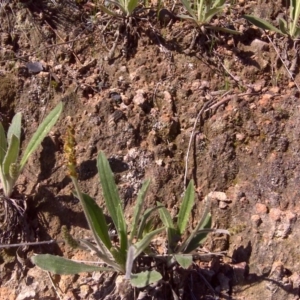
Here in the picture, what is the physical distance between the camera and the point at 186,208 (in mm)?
1907

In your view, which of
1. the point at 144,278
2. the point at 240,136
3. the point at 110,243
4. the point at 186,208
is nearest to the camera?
the point at 144,278

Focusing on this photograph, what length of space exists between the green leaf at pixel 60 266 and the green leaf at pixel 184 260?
0.30 metres

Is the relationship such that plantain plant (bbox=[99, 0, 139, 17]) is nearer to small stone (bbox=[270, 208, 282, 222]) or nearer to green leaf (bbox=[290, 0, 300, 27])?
green leaf (bbox=[290, 0, 300, 27])

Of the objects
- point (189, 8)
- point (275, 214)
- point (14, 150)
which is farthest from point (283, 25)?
point (14, 150)

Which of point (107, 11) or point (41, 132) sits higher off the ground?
point (107, 11)

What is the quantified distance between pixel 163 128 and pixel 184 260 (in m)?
0.75

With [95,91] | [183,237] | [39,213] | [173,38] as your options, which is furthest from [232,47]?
[39,213]

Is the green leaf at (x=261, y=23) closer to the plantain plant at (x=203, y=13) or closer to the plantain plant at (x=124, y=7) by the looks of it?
the plantain plant at (x=203, y=13)

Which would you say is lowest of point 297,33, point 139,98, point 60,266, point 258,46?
point 60,266

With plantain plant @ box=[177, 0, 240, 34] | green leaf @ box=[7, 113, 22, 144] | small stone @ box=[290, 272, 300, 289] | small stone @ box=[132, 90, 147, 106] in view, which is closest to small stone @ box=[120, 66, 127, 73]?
small stone @ box=[132, 90, 147, 106]

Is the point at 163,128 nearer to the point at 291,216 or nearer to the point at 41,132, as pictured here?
the point at 41,132

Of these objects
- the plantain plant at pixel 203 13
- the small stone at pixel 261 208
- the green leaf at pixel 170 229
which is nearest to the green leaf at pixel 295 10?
the plantain plant at pixel 203 13

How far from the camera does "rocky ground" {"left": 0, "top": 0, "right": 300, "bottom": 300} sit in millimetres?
1917

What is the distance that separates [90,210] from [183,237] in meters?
0.42
